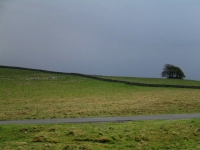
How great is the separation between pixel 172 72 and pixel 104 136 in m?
75.6

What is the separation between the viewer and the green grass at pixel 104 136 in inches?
723

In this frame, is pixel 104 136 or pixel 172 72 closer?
pixel 104 136

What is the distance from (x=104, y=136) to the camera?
19578 mm

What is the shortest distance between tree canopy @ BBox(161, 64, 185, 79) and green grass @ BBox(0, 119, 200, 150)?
70.4m

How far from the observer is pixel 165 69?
307ft

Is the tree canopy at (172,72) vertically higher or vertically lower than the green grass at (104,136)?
higher

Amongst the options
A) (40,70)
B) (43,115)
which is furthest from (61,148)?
(40,70)

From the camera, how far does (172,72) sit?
301 ft

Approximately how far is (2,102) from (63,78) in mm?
33074

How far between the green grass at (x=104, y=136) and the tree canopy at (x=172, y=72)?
70.4m

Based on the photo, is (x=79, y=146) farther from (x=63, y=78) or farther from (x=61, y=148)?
(x=63, y=78)

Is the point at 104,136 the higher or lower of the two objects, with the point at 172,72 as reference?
lower

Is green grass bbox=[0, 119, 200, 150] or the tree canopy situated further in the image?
the tree canopy

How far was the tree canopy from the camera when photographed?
90.8 meters
